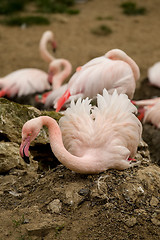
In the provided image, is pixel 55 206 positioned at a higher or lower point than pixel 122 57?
lower

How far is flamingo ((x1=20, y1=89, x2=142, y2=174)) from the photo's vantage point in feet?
11.1

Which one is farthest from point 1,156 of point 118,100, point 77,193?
point 118,100

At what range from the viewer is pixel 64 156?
336 centimetres

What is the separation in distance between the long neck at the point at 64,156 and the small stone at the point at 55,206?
28 cm

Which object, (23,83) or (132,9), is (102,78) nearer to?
(23,83)

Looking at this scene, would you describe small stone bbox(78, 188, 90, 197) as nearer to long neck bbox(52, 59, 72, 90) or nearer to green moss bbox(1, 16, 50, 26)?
long neck bbox(52, 59, 72, 90)

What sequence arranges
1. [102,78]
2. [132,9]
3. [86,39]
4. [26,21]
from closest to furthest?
[102,78] → [86,39] → [26,21] → [132,9]

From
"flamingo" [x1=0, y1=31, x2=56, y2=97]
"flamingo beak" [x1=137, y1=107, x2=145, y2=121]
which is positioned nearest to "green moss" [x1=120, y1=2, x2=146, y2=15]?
"flamingo" [x1=0, y1=31, x2=56, y2=97]

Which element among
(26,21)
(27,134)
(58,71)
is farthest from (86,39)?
(27,134)

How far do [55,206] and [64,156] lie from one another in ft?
1.29

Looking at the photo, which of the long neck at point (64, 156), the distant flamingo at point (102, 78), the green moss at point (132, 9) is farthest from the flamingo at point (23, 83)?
the green moss at point (132, 9)

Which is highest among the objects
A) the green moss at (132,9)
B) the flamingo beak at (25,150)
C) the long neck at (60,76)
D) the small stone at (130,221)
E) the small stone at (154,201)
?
the flamingo beak at (25,150)

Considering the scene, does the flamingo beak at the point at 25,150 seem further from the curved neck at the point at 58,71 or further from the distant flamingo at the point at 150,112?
the curved neck at the point at 58,71

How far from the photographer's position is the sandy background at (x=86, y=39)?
889 centimetres
